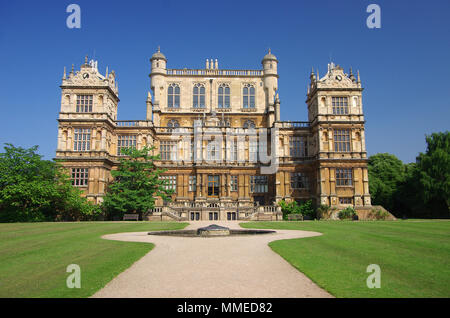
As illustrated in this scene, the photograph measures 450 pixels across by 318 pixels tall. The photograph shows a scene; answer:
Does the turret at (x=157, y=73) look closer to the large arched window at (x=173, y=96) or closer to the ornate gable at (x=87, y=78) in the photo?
the large arched window at (x=173, y=96)

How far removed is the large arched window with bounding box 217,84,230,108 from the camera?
52.9 metres

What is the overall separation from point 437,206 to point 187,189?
35.1 m

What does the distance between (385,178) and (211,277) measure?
5127 cm

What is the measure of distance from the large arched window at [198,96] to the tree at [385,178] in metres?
30.5

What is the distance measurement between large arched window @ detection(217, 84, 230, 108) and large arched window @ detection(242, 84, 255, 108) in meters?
2.67

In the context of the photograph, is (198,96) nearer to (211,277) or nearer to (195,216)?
(195,216)

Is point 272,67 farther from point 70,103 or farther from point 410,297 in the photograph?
point 410,297

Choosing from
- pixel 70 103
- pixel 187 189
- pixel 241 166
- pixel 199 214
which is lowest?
pixel 199 214

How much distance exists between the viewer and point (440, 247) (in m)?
13.3

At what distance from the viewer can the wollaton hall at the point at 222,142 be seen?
4138 centimetres

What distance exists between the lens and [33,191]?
1281 inches
